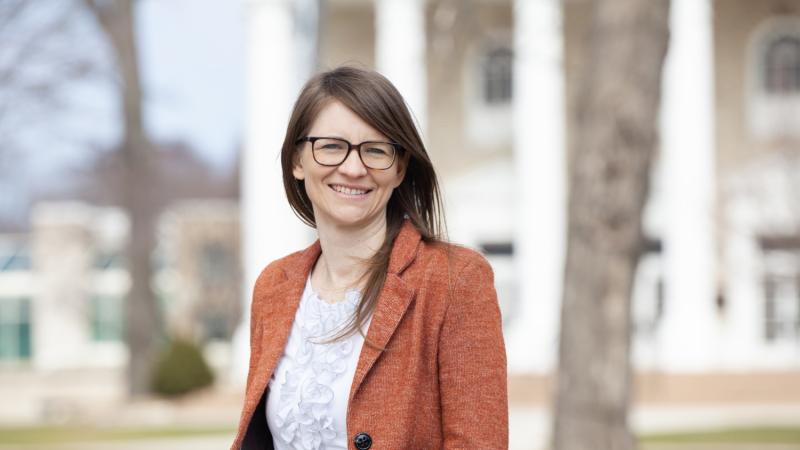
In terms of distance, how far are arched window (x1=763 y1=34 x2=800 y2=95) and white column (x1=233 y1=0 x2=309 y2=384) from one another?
12.6 m

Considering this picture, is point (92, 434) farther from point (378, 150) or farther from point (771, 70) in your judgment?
point (771, 70)

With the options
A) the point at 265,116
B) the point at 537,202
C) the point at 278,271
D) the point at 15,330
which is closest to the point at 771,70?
the point at 537,202

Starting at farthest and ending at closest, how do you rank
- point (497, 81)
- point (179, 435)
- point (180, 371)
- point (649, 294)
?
point (497, 81) → point (649, 294) → point (180, 371) → point (179, 435)

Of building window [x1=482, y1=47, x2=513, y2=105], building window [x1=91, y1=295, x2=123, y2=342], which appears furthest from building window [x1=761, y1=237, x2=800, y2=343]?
building window [x1=91, y1=295, x2=123, y2=342]

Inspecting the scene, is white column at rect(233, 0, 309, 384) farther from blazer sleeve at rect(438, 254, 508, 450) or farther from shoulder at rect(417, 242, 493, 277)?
blazer sleeve at rect(438, 254, 508, 450)

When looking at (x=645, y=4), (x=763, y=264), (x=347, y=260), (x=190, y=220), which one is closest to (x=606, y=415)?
(x=645, y=4)

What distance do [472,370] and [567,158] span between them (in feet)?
105

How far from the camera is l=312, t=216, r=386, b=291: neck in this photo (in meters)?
2.86

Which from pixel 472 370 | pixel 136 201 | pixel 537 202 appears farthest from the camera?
pixel 537 202

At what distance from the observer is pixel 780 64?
32531mm

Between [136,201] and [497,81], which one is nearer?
[136,201]

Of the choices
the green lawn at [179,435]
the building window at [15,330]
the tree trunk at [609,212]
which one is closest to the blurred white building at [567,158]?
the green lawn at [179,435]

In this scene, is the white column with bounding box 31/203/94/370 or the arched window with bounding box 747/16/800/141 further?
the white column with bounding box 31/203/94/370

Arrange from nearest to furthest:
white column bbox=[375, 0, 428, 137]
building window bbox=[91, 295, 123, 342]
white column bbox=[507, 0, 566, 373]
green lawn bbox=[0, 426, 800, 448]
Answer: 1. green lawn bbox=[0, 426, 800, 448]
2. white column bbox=[507, 0, 566, 373]
3. white column bbox=[375, 0, 428, 137]
4. building window bbox=[91, 295, 123, 342]
